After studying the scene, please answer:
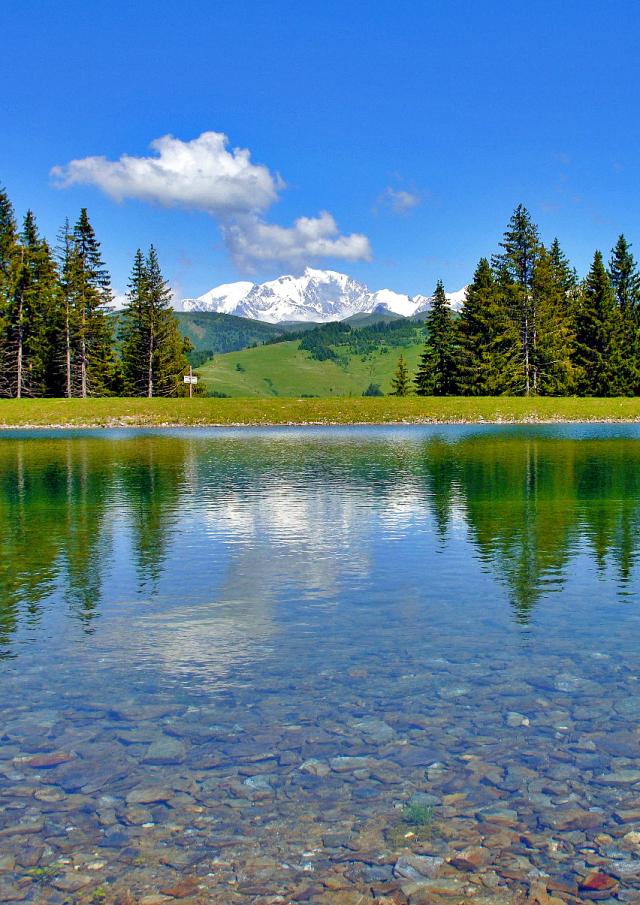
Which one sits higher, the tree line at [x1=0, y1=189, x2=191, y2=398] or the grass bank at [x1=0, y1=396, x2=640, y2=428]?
the tree line at [x1=0, y1=189, x2=191, y2=398]

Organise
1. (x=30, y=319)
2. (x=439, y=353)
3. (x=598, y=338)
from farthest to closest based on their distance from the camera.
Answer: (x=439, y=353), (x=598, y=338), (x=30, y=319)

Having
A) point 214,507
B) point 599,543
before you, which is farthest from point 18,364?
point 599,543

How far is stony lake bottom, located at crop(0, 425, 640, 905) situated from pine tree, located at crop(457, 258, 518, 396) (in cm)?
8627

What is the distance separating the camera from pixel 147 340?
372ft

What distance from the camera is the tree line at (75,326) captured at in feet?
336

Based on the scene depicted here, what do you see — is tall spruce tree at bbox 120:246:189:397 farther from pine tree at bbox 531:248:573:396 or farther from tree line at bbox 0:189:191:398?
pine tree at bbox 531:248:573:396

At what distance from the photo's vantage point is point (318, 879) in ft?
18.5

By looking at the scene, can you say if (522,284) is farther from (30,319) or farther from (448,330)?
(30,319)

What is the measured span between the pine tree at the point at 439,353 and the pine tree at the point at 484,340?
2874mm

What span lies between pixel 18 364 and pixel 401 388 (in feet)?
201

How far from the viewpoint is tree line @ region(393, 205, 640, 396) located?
10425 cm

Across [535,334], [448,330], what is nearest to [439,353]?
[448,330]

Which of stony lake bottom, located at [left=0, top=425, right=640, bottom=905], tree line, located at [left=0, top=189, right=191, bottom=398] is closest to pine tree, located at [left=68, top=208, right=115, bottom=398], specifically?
tree line, located at [left=0, top=189, right=191, bottom=398]

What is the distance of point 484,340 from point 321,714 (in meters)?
105
